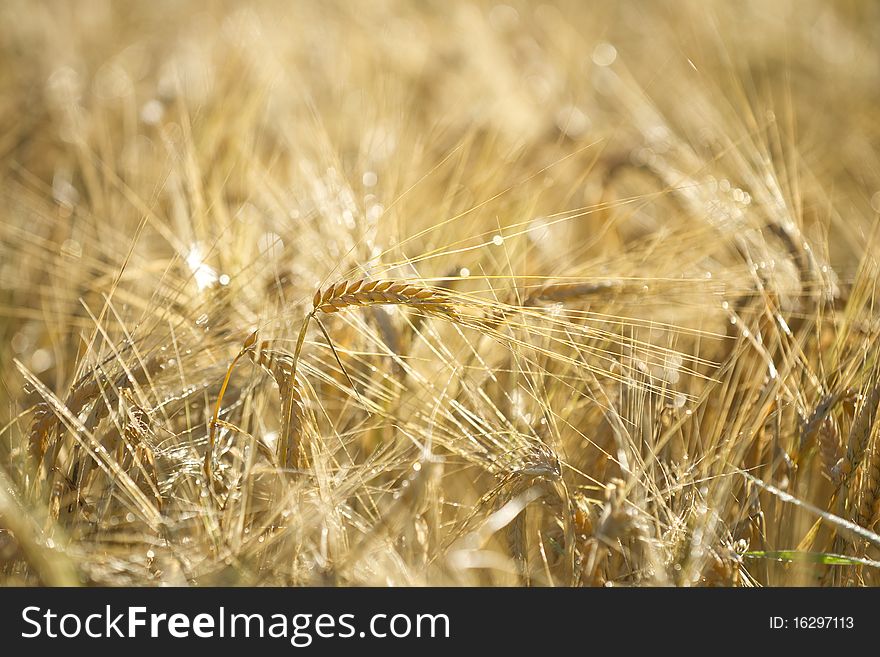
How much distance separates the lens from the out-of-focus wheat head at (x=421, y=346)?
2.22 feet

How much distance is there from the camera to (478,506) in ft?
2.31

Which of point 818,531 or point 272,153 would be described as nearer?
point 818,531

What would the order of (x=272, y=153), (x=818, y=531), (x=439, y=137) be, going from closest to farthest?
(x=818, y=531) → (x=439, y=137) → (x=272, y=153)

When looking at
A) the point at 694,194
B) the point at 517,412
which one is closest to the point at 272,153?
the point at 694,194

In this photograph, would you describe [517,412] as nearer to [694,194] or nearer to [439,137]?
[694,194]

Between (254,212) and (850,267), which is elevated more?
(254,212)

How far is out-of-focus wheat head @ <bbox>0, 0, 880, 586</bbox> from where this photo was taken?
677 mm

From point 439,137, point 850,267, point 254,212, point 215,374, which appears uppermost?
point 439,137

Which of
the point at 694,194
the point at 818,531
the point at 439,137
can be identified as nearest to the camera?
the point at 818,531

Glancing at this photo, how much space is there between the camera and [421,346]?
34.3 inches

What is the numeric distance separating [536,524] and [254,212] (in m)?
0.61

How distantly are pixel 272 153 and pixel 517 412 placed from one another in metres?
0.86

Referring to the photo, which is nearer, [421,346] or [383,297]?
[383,297]

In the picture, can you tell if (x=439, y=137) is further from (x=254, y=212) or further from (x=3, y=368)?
(x=3, y=368)
